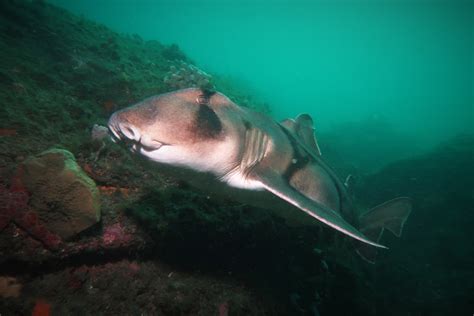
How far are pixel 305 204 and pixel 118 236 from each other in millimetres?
2969

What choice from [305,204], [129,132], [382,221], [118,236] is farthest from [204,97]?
[382,221]

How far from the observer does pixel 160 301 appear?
355 centimetres

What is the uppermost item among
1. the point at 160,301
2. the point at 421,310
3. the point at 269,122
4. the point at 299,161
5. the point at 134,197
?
the point at 269,122

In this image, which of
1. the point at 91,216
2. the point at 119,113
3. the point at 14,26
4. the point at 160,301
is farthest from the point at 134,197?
the point at 14,26

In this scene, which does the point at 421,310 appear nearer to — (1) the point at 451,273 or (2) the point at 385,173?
(1) the point at 451,273

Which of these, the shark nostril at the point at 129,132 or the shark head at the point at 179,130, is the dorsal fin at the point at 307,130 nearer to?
the shark head at the point at 179,130

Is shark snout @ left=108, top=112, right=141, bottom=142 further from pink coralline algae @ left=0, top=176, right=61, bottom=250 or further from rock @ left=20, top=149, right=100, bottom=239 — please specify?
pink coralline algae @ left=0, top=176, right=61, bottom=250

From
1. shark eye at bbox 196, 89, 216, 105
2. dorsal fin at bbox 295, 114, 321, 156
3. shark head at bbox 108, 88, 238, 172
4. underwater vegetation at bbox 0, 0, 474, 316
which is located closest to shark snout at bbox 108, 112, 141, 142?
shark head at bbox 108, 88, 238, 172

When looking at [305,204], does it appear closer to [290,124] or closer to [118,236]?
[290,124]

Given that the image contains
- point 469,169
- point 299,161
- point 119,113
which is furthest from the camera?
point 469,169

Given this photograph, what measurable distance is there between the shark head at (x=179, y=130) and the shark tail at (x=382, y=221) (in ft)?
12.4

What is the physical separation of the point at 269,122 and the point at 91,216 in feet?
10.1

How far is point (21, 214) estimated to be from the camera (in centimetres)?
322

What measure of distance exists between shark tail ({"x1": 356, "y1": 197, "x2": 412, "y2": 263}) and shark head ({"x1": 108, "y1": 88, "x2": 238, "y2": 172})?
3792mm
